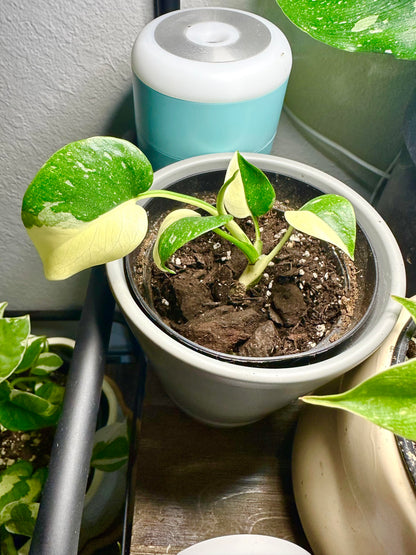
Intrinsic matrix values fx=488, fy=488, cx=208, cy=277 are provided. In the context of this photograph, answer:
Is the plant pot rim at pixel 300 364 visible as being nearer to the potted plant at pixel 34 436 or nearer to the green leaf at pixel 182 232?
the green leaf at pixel 182 232

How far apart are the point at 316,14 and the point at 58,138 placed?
372mm

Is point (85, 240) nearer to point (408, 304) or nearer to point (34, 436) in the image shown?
point (408, 304)

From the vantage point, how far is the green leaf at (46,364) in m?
0.62

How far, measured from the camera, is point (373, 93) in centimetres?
60

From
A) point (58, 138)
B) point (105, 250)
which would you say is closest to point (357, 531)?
point (105, 250)

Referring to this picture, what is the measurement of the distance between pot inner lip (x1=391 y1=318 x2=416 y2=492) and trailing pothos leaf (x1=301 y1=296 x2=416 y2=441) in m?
0.09

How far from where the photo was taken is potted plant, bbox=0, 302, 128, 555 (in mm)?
528

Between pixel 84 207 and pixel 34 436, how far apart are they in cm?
42

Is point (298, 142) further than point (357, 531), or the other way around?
point (298, 142)

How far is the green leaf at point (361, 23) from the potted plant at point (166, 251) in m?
0.12

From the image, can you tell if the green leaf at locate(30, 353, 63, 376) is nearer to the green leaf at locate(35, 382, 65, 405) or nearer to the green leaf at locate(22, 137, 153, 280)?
the green leaf at locate(35, 382, 65, 405)

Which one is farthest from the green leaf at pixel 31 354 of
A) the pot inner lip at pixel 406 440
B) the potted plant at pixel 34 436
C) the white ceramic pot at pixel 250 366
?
the pot inner lip at pixel 406 440

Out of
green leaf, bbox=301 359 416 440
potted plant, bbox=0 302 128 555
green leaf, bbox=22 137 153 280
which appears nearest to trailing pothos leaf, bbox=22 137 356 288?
green leaf, bbox=22 137 153 280

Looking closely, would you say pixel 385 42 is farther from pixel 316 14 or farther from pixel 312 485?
pixel 312 485
